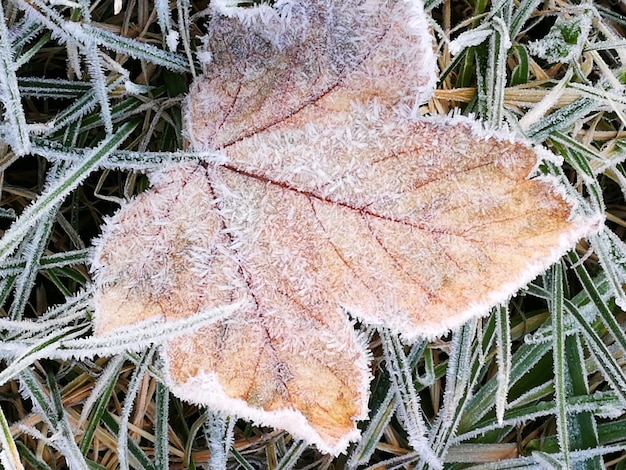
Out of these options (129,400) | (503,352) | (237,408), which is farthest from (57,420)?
(503,352)

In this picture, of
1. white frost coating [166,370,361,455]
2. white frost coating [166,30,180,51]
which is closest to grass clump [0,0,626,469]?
white frost coating [166,30,180,51]

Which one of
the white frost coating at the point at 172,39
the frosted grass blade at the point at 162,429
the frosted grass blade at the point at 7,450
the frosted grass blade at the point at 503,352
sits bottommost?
Answer: the frosted grass blade at the point at 162,429

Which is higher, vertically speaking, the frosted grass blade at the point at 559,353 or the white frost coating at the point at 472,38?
the white frost coating at the point at 472,38

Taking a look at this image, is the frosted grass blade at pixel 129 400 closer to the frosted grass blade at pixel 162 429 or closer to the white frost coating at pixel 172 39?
the frosted grass blade at pixel 162 429

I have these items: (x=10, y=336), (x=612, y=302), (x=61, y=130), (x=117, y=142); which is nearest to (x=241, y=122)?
(x=117, y=142)

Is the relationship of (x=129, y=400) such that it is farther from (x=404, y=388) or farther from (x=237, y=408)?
(x=404, y=388)

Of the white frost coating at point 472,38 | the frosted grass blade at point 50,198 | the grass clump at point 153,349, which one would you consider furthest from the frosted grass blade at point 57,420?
the white frost coating at point 472,38
